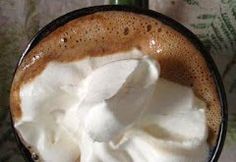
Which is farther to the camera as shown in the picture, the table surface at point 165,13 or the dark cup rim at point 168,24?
the table surface at point 165,13

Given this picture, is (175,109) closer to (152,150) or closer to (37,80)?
(152,150)

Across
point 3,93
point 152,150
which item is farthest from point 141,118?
point 3,93

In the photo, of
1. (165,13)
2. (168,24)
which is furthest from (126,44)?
(165,13)

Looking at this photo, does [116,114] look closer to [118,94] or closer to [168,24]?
[118,94]

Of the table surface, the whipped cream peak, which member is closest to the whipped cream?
the whipped cream peak

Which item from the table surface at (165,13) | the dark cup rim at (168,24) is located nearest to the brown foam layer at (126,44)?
the dark cup rim at (168,24)

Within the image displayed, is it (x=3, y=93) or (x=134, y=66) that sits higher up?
(x=134, y=66)

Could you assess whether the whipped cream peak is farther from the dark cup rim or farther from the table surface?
the table surface

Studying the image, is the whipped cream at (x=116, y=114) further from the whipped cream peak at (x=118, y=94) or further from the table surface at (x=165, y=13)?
the table surface at (x=165, y=13)
